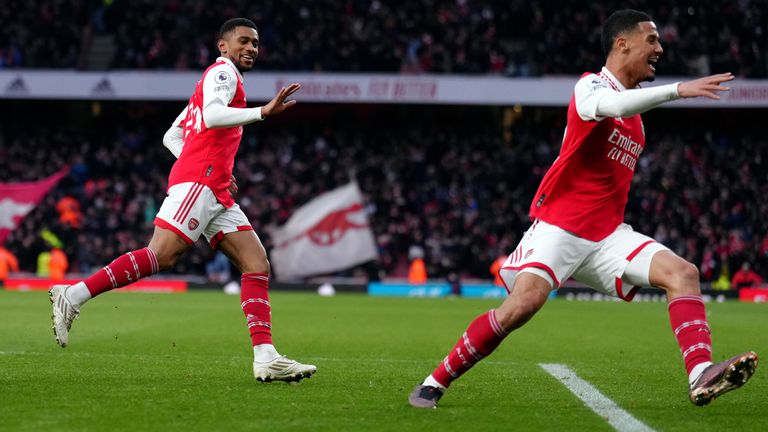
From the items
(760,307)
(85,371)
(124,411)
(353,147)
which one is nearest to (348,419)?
(124,411)

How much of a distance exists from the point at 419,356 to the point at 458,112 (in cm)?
2337

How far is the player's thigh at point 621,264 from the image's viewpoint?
5.96m

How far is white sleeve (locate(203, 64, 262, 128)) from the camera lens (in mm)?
6922

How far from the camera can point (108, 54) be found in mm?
31250

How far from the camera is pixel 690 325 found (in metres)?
5.83

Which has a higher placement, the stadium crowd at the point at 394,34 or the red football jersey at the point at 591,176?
the stadium crowd at the point at 394,34

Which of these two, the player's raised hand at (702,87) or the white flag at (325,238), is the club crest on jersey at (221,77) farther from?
the white flag at (325,238)

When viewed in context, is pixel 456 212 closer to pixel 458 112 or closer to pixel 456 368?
pixel 458 112

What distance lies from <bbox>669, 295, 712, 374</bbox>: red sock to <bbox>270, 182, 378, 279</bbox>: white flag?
19538mm

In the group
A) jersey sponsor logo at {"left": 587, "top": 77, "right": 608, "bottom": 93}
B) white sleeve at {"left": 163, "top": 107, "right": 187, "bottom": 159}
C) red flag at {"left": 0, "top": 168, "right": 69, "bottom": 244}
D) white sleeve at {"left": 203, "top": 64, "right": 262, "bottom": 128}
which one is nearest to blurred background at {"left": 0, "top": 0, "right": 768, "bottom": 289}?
red flag at {"left": 0, "top": 168, "right": 69, "bottom": 244}

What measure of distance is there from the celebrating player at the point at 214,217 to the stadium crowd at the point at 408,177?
61.6 ft

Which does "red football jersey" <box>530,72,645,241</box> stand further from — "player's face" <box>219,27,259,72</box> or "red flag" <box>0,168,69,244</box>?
"red flag" <box>0,168,69,244</box>

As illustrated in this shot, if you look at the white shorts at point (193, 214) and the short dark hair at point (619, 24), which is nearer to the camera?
the short dark hair at point (619, 24)

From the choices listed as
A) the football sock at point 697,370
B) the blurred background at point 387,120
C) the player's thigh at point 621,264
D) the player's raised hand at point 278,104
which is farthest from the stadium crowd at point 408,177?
the football sock at point 697,370
